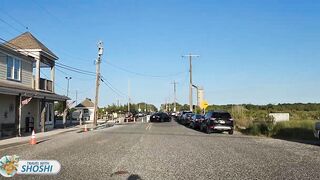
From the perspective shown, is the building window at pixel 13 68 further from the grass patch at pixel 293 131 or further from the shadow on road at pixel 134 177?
the shadow on road at pixel 134 177

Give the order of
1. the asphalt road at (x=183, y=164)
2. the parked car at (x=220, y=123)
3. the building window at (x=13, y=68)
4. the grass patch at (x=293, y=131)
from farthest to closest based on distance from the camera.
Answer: the parked car at (x=220, y=123) → the building window at (x=13, y=68) → the grass patch at (x=293, y=131) → the asphalt road at (x=183, y=164)

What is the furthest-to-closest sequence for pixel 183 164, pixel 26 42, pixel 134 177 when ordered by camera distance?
1. pixel 26 42
2. pixel 183 164
3. pixel 134 177

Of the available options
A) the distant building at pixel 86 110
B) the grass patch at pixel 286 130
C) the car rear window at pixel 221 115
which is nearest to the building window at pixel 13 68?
the car rear window at pixel 221 115

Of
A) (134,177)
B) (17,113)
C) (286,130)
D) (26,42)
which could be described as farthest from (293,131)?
(134,177)

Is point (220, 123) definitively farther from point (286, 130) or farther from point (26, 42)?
point (26, 42)

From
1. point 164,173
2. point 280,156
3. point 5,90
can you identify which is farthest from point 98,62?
point 164,173

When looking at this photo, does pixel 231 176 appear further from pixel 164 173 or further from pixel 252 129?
pixel 252 129

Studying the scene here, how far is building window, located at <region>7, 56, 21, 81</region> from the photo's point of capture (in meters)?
31.4

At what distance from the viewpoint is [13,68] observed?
32062 mm

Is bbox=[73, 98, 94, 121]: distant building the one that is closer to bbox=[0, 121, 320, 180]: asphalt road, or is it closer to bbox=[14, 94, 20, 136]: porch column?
bbox=[14, 94, 20, 136]: porch column

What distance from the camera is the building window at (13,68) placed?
31444 millimetres

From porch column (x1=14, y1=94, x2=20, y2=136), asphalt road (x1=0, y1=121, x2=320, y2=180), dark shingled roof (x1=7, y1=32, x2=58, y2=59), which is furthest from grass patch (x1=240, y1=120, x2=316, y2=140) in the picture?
dark shingled roof (x1=7, y1=32, x2=58, y2=59)

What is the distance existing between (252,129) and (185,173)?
24.0 metres

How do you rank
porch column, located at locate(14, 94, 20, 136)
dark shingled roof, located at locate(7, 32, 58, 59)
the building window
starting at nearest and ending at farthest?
1. porch column, located at locate(14, 94, 20, 136)
2. the building window
3. dark shingled roof, located at locate(7, 32, 58, 59)
